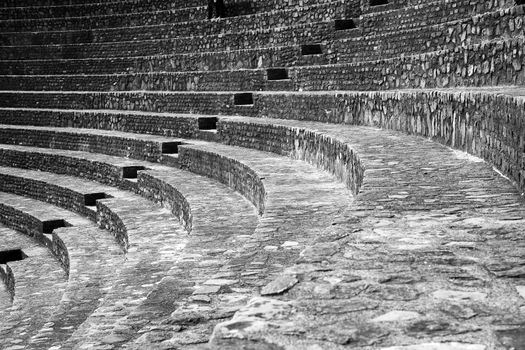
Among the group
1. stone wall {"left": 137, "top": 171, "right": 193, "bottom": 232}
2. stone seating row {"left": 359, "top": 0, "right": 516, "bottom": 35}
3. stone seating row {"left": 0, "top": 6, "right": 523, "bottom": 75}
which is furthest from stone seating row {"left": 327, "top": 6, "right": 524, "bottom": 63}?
stone wall {"left": 137, "top": 171, "right": 193, "bottom": 232}

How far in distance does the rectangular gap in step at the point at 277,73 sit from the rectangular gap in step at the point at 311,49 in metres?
0.58

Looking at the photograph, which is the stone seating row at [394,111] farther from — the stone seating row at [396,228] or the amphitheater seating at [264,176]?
the stone seating row at [396,228]

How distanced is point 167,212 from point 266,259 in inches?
267

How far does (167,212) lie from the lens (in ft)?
36.6

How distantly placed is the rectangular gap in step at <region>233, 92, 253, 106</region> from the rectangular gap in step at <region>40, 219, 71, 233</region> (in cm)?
349

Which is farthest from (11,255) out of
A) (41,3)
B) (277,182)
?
(41,3)

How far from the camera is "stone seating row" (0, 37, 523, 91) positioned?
7383 millimetres

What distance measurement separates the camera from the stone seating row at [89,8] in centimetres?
2125

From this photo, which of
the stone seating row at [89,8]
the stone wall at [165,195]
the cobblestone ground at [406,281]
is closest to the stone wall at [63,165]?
the stone wall at [165,195]

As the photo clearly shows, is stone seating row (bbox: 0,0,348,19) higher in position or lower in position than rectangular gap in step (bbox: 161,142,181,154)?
higher

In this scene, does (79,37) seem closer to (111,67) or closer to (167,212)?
(111,67)

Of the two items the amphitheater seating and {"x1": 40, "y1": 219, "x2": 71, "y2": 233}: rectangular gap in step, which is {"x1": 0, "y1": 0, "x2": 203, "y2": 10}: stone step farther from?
{"x1": 40, "y1": 219, "x2": 71, "y2": 233}: rectangular gap in step

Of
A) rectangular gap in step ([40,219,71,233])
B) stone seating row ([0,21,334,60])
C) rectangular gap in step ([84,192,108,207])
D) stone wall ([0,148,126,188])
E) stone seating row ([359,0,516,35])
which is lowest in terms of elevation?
rectangular gap in step ([40,219,71,233])

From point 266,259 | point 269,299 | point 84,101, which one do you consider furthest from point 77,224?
point 269,299
